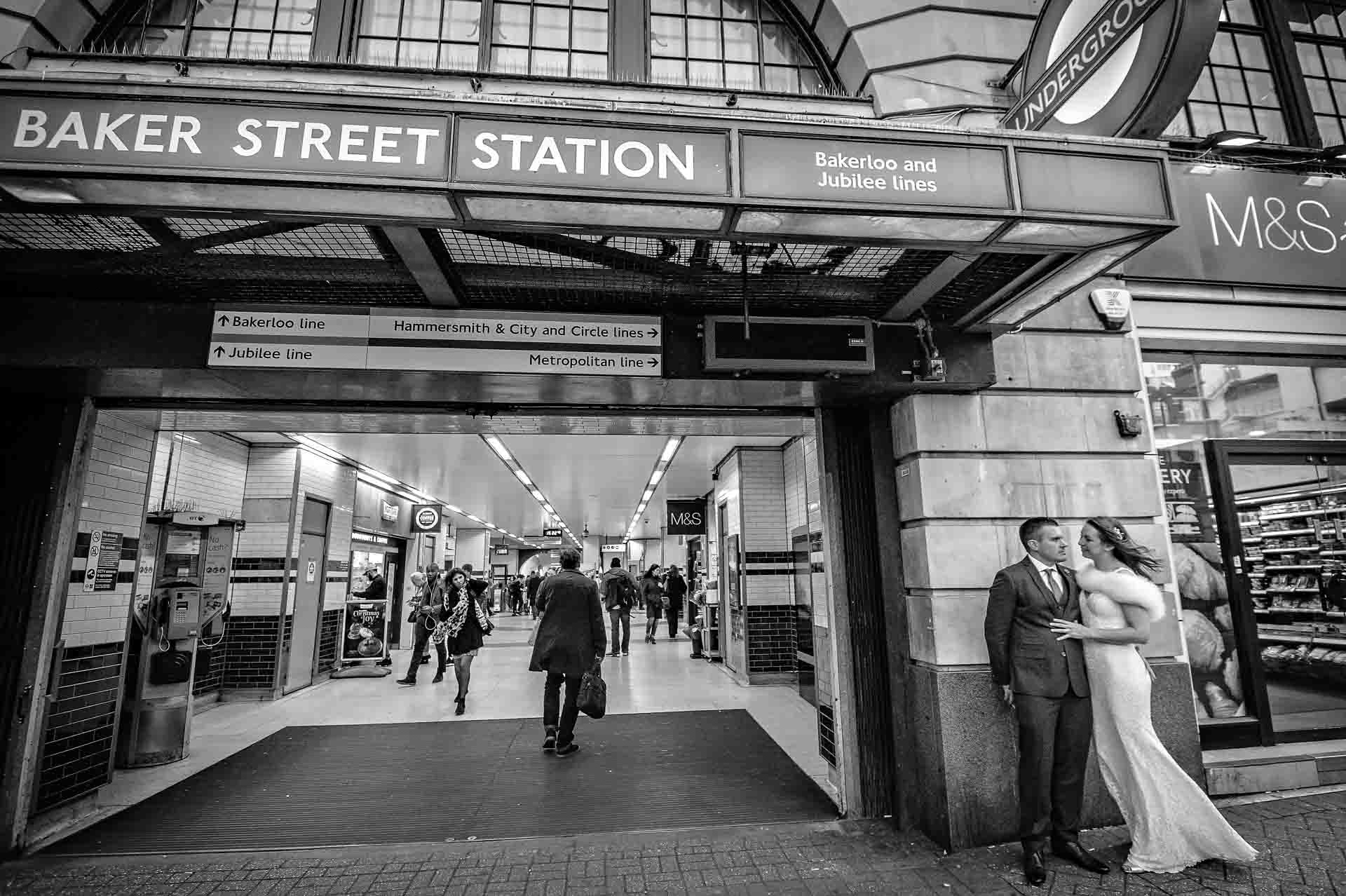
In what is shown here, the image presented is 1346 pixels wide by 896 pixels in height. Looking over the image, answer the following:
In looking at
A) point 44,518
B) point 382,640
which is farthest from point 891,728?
point 382,640

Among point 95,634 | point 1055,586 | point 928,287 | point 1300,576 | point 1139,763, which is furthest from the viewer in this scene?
point 1300,576

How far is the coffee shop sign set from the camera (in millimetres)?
5012

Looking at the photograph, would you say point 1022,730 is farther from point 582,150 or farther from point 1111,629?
point 582,150

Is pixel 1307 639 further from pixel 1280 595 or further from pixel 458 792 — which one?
pixel 458 792

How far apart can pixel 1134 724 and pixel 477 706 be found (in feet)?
22.2

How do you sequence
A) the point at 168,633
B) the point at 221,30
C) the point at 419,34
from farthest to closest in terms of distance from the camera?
1. the point at 168,633
2. the point at 419,34
3. the point at 221,30

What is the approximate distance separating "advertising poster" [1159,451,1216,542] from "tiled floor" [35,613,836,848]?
342 centimetres

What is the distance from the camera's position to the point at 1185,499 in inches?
197

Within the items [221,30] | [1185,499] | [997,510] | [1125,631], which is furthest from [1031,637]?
[221,30]

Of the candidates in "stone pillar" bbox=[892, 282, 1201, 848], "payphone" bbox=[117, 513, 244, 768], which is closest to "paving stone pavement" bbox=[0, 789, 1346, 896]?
"stone pillar" bbox=[892, 282, 1201, 848]

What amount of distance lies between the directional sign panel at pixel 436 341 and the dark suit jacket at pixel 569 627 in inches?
110

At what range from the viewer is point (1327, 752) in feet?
14.6

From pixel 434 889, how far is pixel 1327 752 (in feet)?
19.7

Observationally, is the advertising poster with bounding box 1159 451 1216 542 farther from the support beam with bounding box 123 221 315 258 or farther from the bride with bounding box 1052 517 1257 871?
the support beam with bounding box 123 221 315 258
